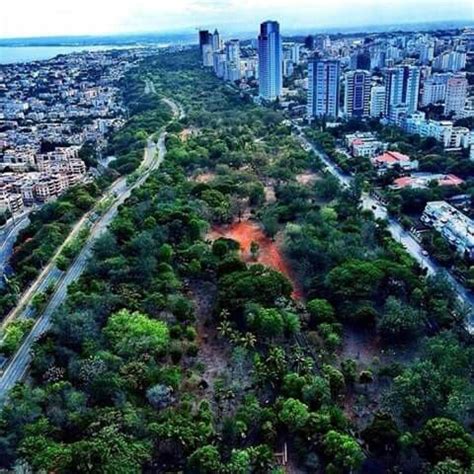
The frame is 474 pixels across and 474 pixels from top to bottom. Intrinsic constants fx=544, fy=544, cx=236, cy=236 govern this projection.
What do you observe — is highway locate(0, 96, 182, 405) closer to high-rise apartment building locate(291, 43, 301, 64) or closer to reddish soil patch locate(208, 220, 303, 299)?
reddish soil patch locate(208, 220, 303, 299)

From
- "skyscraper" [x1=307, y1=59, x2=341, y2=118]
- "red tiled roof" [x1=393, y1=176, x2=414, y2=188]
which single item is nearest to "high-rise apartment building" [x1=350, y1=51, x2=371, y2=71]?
"skyscraper" [x1=307, y1=59, x2=341, y2=118]

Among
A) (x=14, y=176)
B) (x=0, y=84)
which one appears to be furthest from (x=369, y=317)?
(x=0, y=84)

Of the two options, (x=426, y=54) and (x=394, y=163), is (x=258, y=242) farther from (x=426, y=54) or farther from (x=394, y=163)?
(x=426, y=54)

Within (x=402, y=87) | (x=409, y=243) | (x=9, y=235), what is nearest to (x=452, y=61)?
(x=402, y=87)

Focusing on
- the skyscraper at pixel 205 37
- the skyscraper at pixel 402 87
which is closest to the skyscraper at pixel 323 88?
the skyscraper at pixel 402 87

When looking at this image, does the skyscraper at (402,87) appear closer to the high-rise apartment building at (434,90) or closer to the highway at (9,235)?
the high-rise apartment building at (434,90)
